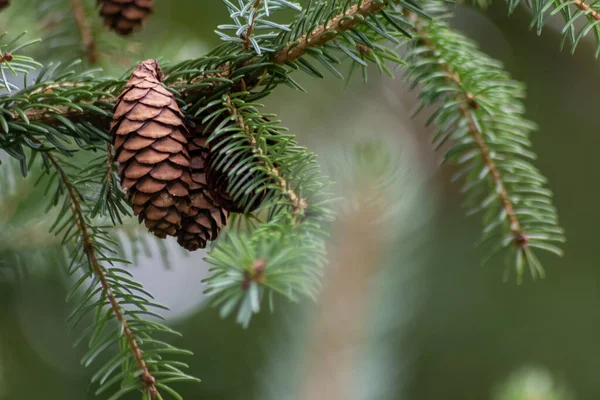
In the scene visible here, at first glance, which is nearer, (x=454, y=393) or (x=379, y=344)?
(x=379, y=344)

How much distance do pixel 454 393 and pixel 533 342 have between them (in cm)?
34

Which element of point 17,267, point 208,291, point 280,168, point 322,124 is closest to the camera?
point 208,291

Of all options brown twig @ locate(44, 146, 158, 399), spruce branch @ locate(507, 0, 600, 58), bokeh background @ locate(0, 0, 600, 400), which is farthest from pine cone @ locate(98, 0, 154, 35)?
spruce branch @ locate(507, 0, 600, 58)

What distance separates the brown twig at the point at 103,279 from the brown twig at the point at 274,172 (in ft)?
0.59

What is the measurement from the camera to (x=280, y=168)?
0.55m

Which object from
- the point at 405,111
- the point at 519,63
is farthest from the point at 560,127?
the point at 405,111

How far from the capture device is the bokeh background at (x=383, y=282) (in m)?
0.98

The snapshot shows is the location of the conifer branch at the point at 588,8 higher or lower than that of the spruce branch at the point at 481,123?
higher

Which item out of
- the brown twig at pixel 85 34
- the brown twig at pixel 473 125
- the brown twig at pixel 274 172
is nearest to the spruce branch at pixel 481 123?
the brown twig at pixel 473 125

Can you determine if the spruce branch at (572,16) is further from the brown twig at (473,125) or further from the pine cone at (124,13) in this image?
the pine cone at (124,13)

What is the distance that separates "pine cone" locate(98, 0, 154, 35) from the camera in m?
0.82

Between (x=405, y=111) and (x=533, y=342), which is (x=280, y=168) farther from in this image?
(x=533, y=342)

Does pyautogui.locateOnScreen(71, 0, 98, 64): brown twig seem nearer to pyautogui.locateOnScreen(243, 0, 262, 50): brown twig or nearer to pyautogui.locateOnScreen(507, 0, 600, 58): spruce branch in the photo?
pyautogui.locateOnScreen(243, 0, 262, 50): brown twig

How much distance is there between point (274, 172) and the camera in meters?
0.54
